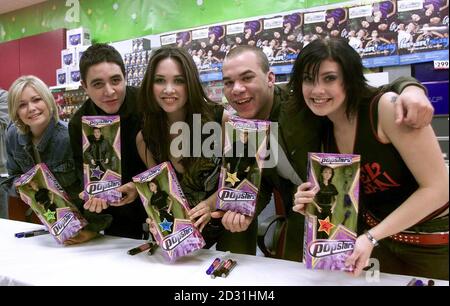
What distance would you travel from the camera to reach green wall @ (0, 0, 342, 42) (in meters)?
3.75

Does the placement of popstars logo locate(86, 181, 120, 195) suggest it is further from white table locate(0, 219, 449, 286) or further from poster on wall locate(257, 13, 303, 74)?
poster on wall locate(257, 13, 303, 74)

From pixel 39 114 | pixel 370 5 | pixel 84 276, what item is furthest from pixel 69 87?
pixel 84 276

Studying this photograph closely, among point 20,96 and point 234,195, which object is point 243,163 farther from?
point 20,96

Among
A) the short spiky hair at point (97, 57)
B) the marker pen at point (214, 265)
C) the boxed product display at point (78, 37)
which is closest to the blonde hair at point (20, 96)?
the short spiky hair at point (97, 57)

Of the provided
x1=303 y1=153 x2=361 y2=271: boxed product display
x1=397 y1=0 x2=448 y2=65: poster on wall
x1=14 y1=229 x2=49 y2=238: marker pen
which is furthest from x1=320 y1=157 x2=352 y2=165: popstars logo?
x1=397 y1=0 x2=448 y2=65: poster on wall

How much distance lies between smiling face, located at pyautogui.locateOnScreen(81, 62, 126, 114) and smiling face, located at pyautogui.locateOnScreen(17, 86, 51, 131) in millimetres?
368

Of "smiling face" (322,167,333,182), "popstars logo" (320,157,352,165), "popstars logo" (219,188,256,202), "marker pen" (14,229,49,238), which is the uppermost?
"popstars logo" (320,157,352,165)

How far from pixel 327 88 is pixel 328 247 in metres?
0.48

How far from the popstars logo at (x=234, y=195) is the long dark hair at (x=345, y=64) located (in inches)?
16.4

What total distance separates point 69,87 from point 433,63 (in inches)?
143

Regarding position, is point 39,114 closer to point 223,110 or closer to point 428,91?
point 223,110

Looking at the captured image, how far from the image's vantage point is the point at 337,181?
109cm

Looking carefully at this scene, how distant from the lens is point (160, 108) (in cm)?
163

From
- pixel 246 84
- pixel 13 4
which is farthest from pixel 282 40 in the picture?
pixel 13 4
